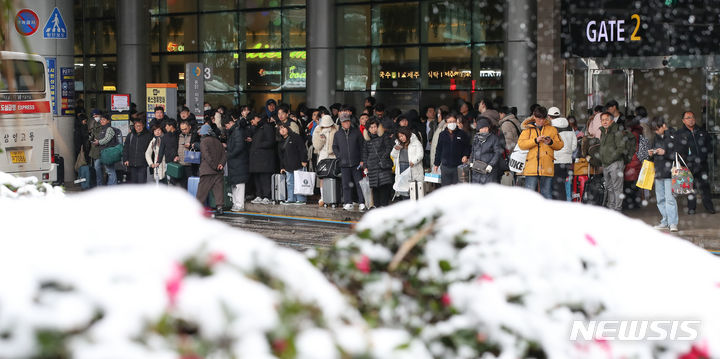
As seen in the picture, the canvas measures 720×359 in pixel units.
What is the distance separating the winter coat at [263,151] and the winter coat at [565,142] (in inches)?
219

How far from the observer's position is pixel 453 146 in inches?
623

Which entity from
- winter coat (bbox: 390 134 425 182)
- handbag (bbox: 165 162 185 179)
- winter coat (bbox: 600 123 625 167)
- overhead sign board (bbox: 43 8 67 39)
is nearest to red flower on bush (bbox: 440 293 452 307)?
winter coat (bbox: 390 134 425 182)

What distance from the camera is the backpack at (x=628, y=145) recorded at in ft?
52.0

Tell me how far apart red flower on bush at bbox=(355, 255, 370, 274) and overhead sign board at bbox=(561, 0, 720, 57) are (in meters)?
A: 19.0

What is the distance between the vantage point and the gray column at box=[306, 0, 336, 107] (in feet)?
87.6

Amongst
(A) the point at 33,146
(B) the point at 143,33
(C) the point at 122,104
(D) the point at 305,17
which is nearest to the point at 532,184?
(A) the point at 33,146

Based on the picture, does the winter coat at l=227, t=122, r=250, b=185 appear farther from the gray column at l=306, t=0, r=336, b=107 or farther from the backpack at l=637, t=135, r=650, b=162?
the gray column at l=306, t=0, r=336, b=107

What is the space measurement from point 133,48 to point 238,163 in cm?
1213

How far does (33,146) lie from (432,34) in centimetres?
1150

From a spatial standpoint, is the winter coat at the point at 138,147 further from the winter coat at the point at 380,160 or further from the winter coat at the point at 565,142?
the winter coat at the point at 565,142

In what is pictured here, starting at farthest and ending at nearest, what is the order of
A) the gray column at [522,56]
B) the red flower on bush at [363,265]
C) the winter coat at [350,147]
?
the gray column at [522,56] → the winter coat at [350,147] → the red flower on bush at [363,265]

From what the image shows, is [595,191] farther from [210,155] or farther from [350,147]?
[210,155]

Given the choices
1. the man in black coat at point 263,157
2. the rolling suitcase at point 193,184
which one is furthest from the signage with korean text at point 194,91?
the rolling suitcase at point 193,184

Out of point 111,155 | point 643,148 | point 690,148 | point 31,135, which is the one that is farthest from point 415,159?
point 31,135
